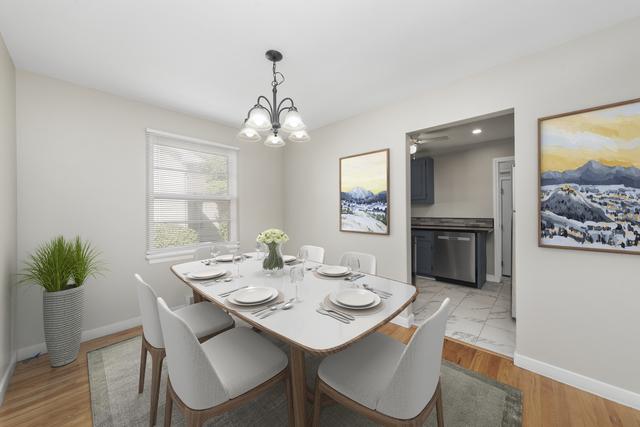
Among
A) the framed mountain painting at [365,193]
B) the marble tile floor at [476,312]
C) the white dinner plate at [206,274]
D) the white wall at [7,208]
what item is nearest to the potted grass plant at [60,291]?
the white wall at [7,208]

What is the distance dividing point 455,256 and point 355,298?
3350 mm

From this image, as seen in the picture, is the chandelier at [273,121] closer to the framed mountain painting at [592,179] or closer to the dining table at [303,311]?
the dining table at [303,311]

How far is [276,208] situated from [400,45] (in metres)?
2.93

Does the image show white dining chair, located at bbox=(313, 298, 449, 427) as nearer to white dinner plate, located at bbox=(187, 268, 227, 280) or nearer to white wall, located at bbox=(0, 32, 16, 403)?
white dinner plate, located at bbox=(187, 268, 227, 280)

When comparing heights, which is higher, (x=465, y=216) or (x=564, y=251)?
(x=465, y=216)

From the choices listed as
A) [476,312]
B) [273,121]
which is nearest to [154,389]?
[273,121]

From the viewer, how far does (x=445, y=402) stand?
1.62 meters

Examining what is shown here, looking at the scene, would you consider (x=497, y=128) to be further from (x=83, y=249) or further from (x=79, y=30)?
(x=83, y=249)

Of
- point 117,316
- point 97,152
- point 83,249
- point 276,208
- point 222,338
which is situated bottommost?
point 117,316

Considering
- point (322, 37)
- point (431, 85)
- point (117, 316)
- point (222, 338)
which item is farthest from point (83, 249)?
point (431, 85)

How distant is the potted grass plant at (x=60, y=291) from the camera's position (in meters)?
1.98

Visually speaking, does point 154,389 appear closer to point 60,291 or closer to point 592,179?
point 60,291

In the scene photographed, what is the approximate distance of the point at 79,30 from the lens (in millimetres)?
1655

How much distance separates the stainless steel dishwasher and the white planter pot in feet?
15.4
